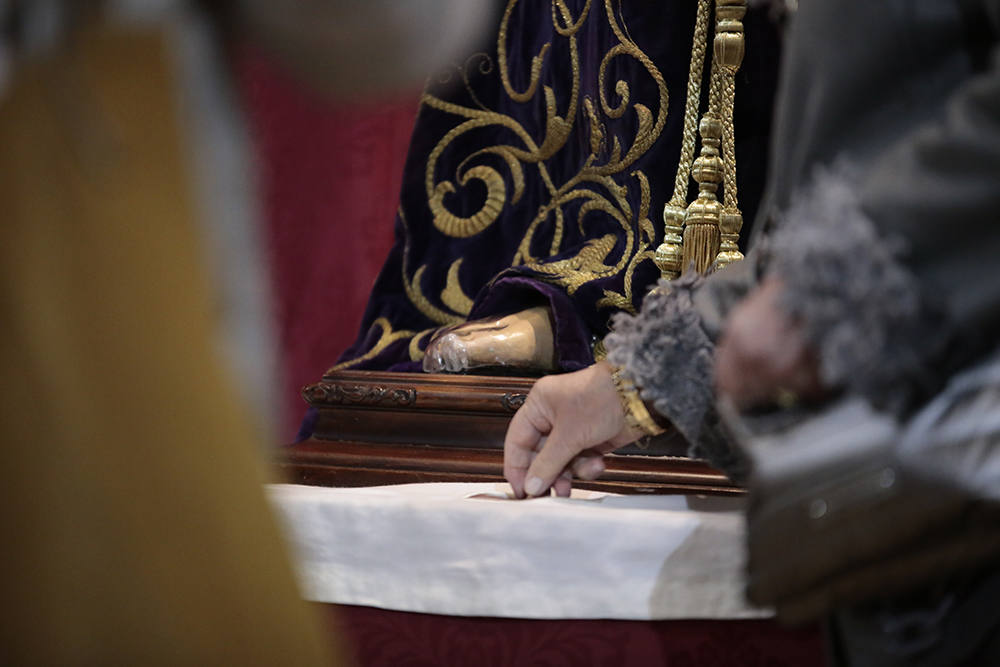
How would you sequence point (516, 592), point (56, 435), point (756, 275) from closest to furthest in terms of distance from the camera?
point (56, 435)
point (756, 275)
point (516, 592)

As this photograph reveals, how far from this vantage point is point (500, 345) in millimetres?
1121

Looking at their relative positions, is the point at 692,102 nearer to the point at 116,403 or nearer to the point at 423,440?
the point at 423,440

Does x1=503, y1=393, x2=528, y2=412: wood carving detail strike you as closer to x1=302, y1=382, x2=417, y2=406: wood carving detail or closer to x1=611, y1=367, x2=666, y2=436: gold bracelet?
x1=302, y1=382, x2=417, y2=406: wood carving detail

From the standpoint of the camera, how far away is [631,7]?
121cm

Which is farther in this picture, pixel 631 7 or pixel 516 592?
pixel 631 7

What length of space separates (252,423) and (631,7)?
39.7 inches

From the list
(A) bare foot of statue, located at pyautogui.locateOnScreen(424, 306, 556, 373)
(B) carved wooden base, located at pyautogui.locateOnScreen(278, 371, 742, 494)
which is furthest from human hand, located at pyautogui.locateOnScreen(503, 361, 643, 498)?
(A) bare foot of statue, located at pyautogui.locateOnScreen(424, 306, 556, 373)

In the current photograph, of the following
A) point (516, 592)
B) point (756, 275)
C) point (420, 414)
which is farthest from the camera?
point (420, 414)

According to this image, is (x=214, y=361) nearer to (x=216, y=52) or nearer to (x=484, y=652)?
(x=216, y=52)

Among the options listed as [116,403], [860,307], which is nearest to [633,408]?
[860,307]

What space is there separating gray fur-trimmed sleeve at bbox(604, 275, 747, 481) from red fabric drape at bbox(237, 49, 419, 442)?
1.16m

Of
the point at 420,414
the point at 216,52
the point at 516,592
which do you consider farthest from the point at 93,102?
the point at 420,414

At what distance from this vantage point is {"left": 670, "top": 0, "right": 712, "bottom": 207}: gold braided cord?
3.76 feet

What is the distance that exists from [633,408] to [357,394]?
0.49 meters
